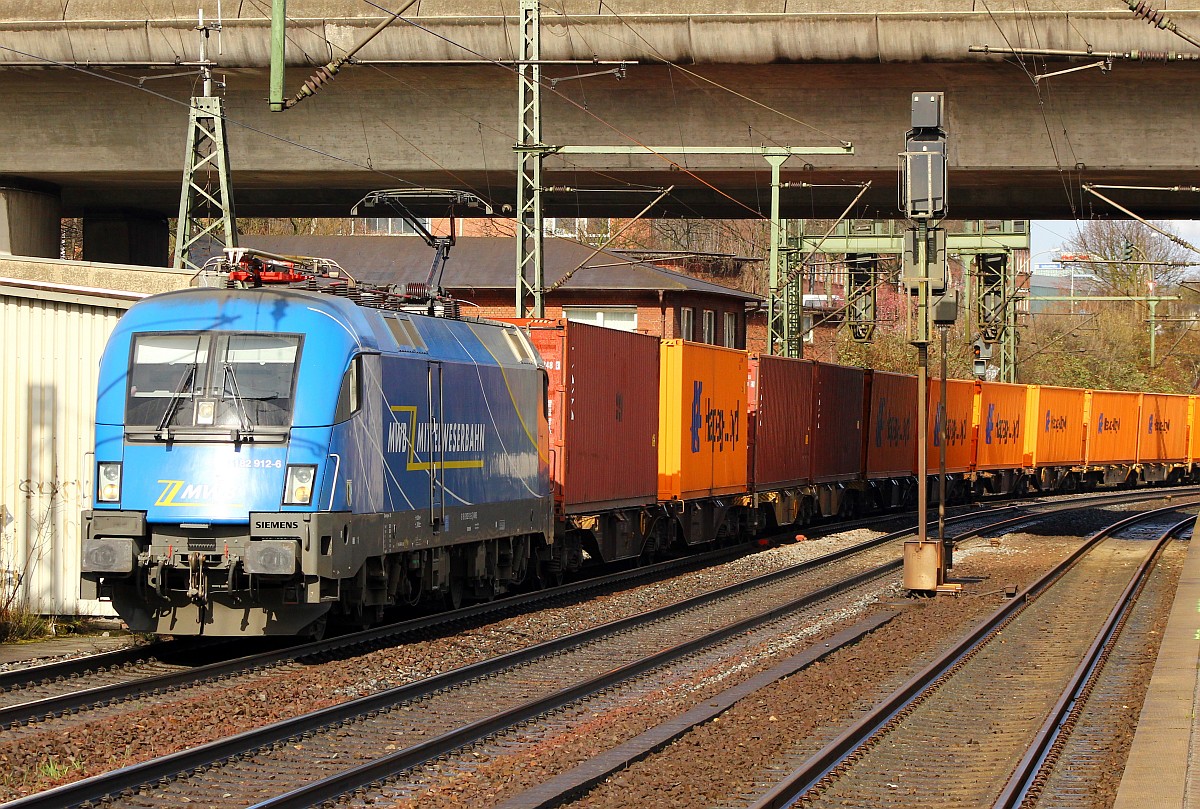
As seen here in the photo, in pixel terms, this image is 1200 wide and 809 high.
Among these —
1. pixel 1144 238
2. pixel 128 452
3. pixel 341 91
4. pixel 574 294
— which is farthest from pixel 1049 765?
pixel 1144 238

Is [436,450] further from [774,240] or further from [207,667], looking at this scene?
[774,240]

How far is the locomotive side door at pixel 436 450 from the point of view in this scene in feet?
49.4

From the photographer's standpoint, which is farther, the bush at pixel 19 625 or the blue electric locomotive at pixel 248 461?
the bush at pixel 19 625

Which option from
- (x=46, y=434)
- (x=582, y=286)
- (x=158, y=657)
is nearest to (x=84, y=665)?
(x=158, y=657)

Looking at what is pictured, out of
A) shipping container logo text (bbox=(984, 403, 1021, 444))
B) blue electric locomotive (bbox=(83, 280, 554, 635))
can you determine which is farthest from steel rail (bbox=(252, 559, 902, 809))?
shipping container logo text (bbox=(984, 403, 1021, 444))

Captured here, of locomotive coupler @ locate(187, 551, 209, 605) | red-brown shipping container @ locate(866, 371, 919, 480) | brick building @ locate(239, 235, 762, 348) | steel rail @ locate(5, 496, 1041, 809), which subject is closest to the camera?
steel rail @ locate(5, 496, 1041, 809)

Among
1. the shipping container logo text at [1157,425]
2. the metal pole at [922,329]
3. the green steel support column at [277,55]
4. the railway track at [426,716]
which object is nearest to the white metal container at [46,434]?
the green steel support column at [277,55]

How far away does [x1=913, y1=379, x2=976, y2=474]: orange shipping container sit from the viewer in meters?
37.0

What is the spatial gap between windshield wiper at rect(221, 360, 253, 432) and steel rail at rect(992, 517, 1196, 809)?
6.75 metres

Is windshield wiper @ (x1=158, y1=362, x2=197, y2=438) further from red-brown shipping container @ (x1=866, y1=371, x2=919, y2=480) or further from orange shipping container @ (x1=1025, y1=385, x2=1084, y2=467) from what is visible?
orange shipping container @ (x1=1025, y1=385, x2=1084, y2=467)

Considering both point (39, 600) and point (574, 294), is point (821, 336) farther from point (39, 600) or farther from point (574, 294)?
point (39, 600)

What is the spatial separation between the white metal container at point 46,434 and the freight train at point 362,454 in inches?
81.7

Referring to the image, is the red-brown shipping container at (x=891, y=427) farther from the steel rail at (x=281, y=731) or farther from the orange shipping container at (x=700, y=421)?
the steel rail at (x=281, y=731)

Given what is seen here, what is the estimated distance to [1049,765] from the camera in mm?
10133
